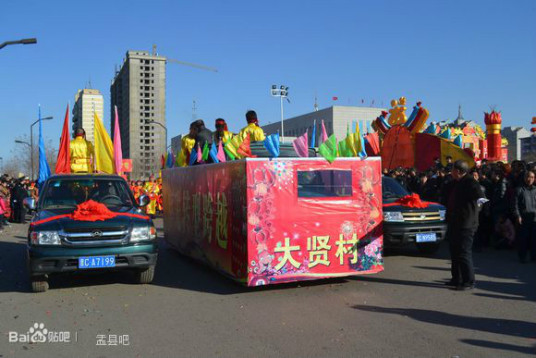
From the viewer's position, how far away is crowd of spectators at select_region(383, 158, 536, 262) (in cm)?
884

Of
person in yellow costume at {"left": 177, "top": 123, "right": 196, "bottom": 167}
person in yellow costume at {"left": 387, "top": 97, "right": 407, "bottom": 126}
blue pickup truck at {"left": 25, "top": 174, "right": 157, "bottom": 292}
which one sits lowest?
blue pickup truck at {"left": 25, "top": 174, "right": 157, "bottom": 292}

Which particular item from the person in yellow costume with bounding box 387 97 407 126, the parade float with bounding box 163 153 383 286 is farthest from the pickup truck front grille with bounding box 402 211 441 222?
the person in yellow costume with bounding box 387 97 407 126

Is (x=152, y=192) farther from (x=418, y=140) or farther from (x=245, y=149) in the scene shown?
(x=245, y=149)

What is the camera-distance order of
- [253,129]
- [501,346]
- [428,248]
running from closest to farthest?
1. [501,346]
2. [253,129]
3. [428,248]

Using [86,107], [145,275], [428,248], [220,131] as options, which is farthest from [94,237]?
[86,107]

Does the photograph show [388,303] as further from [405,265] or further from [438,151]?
[438,151]

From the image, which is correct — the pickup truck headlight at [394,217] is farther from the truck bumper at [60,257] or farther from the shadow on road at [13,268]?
the shadow on road at [13,268]

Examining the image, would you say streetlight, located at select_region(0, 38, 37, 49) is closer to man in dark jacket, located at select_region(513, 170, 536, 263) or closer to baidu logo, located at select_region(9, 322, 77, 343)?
baidu logo, located at select_region(9, 322, 77, 343)

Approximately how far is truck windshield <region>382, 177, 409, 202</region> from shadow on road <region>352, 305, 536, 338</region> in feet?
14.9

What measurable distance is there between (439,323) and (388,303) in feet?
3.13

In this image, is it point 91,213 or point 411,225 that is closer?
point 91,213

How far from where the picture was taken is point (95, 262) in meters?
6.53

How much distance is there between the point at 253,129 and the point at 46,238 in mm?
4137

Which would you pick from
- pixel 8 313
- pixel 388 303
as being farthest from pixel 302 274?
pixel 8 313
